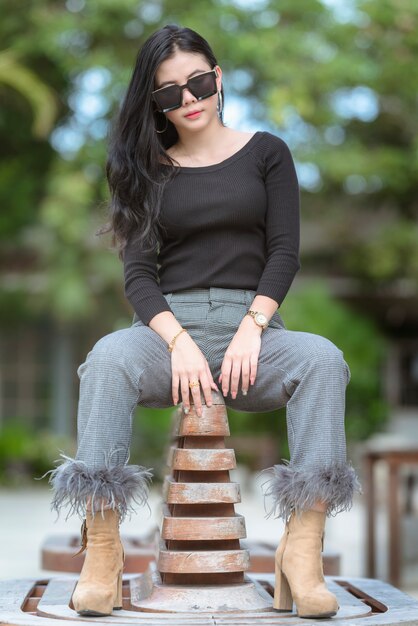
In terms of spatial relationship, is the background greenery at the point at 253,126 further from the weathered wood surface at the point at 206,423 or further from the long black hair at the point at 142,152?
the weathered wood surface at the point at 206,423

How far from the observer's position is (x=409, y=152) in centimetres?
1328

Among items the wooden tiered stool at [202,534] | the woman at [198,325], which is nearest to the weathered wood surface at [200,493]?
the wooden tiered stool at [202,534]

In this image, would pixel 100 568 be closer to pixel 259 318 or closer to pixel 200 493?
pixel 200 493

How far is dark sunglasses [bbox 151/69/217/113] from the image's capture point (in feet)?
10.2

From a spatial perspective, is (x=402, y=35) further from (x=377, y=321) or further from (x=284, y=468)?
(x=284, y=468)

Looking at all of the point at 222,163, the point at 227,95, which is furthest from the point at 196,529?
the point at 227,95

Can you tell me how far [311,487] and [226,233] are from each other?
2.69ft

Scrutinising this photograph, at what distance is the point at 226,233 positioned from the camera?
3.12m

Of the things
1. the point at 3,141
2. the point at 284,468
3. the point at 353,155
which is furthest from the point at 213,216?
the point at 3,141

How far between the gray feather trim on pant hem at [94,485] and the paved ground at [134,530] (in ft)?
6.62

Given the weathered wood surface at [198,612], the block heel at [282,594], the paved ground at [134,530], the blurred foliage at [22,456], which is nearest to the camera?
the weathered wood surface at [198,612]

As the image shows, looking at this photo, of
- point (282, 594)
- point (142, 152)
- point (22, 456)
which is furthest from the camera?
point (22, 456)

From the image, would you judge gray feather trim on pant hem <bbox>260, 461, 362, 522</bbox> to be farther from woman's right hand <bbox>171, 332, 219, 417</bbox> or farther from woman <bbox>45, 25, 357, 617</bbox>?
woman's right hand <bbox>171, 332, 219, 417</bbox>

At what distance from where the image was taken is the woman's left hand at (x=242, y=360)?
291 centimetres
